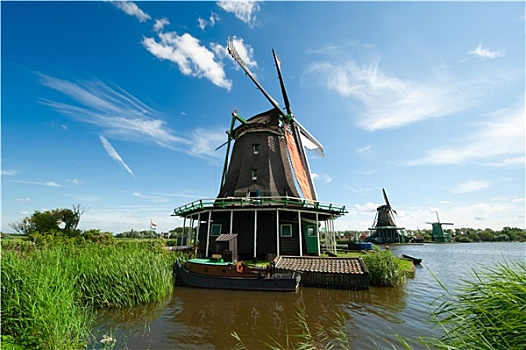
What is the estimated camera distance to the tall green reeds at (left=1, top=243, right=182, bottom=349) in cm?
454

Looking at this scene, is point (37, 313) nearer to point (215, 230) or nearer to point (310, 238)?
point (215, 230)

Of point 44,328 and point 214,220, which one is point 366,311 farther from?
point 214,220

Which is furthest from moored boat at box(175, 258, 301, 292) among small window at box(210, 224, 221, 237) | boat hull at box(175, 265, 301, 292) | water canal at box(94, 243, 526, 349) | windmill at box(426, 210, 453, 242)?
windmill at box(426, 210, 453, 242)

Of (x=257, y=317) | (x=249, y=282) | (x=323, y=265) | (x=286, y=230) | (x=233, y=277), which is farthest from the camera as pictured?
(x=286, y=230)

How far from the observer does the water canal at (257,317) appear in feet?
19.6

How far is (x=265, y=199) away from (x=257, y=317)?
33.4 ft

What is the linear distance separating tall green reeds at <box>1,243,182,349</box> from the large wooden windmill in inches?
194

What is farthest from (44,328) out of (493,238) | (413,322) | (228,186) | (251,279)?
(493,238)

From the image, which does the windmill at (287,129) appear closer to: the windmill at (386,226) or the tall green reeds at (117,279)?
the tall green reeds at (117,279)

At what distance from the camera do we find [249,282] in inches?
416

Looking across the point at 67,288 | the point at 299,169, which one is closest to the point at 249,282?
the point at 67,288

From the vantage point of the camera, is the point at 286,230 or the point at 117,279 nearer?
the point at 117,279

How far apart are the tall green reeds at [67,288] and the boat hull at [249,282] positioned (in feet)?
4.30

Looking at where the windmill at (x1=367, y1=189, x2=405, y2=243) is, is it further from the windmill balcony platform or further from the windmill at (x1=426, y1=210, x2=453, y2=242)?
the windmill balcony platform
